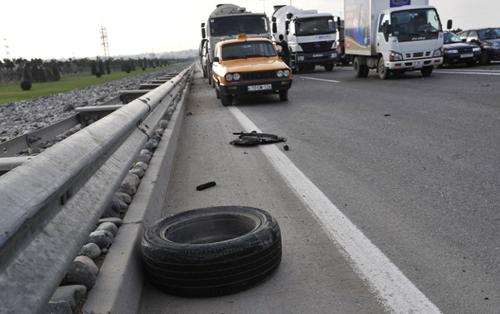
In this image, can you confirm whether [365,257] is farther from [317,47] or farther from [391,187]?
[317,47]

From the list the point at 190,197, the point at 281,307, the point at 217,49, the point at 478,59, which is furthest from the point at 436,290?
the point at 478,59

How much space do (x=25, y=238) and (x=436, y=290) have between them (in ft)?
7.21

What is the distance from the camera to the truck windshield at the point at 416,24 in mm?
19141

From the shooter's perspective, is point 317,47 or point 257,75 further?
point 317,47

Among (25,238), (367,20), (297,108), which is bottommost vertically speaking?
(297,108)

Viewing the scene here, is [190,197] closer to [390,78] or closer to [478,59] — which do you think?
[390,78]

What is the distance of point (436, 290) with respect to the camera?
9.62 feet

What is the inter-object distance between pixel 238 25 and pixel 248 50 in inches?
301

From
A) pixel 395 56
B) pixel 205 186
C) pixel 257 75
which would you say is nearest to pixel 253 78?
pixel 257 75

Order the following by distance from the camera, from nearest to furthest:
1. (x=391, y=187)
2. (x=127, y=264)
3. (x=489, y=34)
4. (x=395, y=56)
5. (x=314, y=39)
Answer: (x=127, y=264) < (x=391, y=187) < (x=395, y=56) < (x=489, y=34) < (x=314, y=39)

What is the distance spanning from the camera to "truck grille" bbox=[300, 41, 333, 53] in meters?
30.1

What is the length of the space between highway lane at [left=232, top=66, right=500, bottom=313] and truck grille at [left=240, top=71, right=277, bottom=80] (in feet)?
6.95

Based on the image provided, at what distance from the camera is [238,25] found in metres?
23.3

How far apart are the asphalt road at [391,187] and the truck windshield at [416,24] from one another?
789cm
